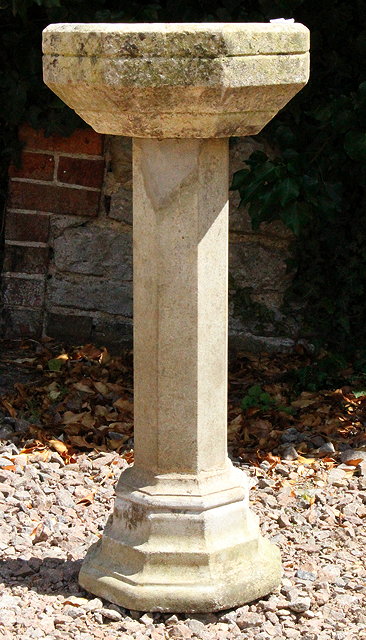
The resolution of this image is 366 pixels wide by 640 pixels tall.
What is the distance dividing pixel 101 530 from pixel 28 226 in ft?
6.01

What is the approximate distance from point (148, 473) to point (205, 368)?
348mm

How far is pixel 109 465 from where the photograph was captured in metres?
4.09

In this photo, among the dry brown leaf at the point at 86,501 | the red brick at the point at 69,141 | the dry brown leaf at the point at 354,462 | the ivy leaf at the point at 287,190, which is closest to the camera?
Result: the dry brown leaf at the point at 86,501

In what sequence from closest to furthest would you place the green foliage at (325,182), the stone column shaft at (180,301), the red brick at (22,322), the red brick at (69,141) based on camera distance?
the stone column shaft at (180,301) < the green foliage at (325,182) < the red brick at (69,141) < the red brick at (22,322)

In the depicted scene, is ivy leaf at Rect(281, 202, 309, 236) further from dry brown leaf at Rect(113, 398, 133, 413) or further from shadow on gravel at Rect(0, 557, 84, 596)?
shadow on gravel at Rect(0, 557, 84, 596)

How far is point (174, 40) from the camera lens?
265cm

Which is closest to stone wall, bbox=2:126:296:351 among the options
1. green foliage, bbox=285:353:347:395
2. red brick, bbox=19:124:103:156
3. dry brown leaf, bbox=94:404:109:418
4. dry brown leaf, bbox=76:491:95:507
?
red brick, bbox=19:124:103:156

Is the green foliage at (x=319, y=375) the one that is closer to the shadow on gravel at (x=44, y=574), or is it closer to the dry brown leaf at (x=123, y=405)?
the dry brown leaf at (x=123, y=405)

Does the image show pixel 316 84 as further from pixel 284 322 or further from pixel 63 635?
pixel 63 635

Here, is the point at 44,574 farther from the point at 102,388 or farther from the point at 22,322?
the point at 22,322

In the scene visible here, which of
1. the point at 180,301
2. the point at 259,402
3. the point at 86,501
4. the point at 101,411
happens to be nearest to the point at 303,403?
the point at 259,402

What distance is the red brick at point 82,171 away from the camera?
4.95 meters

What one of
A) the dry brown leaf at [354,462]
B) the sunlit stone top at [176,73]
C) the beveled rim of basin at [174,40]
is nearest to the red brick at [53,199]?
the dry brown leaf at [354,462]

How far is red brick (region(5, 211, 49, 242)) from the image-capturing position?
198 inches
